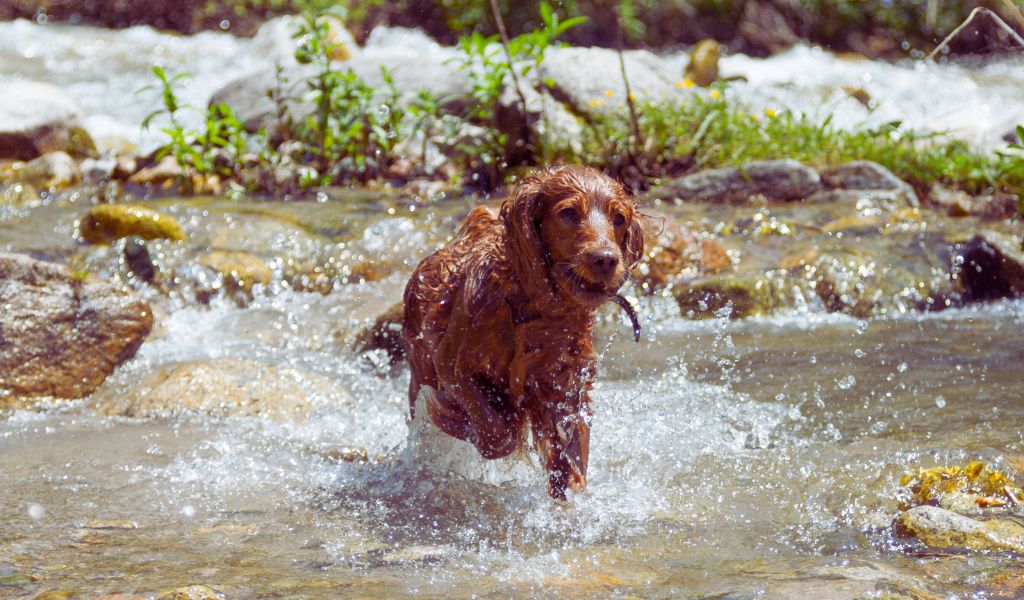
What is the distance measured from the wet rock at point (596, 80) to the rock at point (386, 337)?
167 inches

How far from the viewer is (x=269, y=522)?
13.8ft

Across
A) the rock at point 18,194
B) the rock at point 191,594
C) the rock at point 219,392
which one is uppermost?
the rock at point 18,194

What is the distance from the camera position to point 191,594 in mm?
3248

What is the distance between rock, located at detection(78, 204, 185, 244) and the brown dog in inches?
161

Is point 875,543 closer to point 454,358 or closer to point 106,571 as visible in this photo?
point 454,358

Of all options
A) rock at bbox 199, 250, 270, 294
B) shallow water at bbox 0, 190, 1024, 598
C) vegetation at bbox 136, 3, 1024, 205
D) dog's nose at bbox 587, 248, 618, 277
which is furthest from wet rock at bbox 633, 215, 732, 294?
dog's nose at bbox 587, 248, 618, 277

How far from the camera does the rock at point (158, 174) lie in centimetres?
1030

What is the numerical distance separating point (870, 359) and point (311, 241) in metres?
4.09

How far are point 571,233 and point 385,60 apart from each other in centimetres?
925

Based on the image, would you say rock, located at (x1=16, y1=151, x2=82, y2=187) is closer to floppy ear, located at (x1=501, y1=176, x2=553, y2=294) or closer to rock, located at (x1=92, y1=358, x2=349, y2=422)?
rock, located at (x1=92, y1=358, x2=349, y2=422)

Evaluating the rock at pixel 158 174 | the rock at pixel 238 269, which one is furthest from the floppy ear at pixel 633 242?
the rock at pixel 158 174

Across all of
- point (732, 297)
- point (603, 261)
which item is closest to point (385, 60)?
point (732, 297)

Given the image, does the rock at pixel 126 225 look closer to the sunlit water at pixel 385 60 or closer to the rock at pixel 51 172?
the rock at pixel 51 172

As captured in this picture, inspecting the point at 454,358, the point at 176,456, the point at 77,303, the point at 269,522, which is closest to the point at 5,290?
the point at 77,303
